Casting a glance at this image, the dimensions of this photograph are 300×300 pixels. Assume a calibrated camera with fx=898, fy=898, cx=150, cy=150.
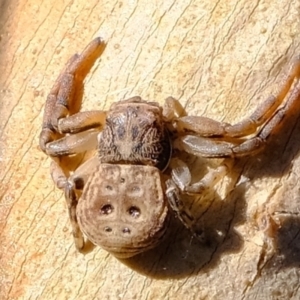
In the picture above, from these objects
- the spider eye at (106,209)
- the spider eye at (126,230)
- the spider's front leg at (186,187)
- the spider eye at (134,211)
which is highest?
the spider's front leg at (186,187)

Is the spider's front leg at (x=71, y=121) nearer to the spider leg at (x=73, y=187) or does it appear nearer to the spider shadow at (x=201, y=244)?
the spider leg at (x=73, y=187)

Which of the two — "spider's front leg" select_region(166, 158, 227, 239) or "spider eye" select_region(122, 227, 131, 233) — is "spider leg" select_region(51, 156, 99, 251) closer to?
"spider eye" select_region(122, 227, 131, 233)


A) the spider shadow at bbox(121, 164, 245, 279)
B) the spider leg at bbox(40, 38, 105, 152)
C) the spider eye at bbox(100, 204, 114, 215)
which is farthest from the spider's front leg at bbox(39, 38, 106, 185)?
the spider shadow at bbox(121, 164, 245, 279)

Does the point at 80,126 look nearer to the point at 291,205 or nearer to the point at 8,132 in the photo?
the point at 8,132

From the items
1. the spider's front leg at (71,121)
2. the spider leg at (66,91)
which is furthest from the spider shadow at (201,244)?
the spider leg at (66,91)

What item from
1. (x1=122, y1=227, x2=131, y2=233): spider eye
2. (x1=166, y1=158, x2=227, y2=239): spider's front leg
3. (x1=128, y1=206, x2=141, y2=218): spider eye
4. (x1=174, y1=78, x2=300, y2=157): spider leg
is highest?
(x1=174, y1=78, x2=300, y2=157): spider leg

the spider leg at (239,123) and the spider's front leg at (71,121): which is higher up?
the spider leg at (239,123)

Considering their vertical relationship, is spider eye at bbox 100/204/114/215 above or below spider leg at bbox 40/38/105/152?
below

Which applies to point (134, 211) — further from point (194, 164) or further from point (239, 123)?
point (239, 123)
